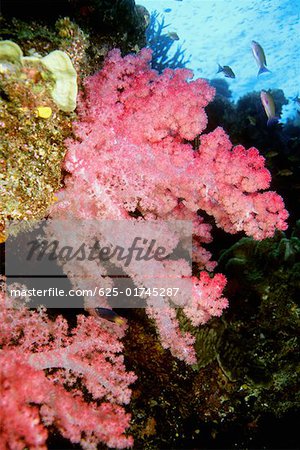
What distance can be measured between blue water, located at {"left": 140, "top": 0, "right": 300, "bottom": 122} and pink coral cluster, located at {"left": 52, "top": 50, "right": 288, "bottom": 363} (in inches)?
256

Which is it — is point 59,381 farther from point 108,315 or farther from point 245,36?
point 245,36

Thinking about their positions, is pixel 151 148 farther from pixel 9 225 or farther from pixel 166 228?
pixel 9 225

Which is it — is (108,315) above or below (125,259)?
below

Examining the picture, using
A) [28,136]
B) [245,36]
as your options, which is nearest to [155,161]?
[28,136]

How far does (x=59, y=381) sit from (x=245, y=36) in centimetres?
990

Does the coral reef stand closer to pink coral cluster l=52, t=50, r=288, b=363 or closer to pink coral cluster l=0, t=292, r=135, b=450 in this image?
pink coral cluster l=52, t=50, r=288, b=363

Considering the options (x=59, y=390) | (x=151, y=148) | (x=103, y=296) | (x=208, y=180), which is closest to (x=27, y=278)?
(x=103, y=296)

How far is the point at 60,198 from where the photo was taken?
302 centimetres

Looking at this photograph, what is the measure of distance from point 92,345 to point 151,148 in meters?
1.89

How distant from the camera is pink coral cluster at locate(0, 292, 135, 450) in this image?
2.12 meters

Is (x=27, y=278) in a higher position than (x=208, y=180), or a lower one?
lower

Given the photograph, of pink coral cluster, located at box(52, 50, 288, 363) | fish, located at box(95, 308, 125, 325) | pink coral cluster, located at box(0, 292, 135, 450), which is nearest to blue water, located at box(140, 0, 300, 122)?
pink coral cluster, located at box(52, 50, 288, 363)

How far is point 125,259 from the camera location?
3.13 m

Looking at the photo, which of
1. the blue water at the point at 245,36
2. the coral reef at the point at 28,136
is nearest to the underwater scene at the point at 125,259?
the coral reef at the point at 28,136
